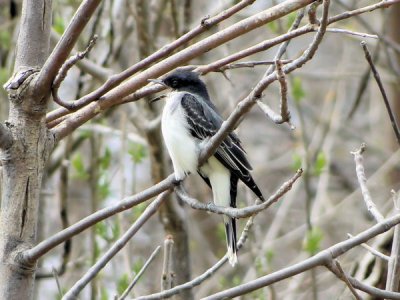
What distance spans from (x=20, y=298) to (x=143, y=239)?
6090 millimetres

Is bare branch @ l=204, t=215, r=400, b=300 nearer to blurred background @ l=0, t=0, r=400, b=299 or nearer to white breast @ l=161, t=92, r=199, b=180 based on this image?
blurred background @ l=0, t=0, r=400, b=299

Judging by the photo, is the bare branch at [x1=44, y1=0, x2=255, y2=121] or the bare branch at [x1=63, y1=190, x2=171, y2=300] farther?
the bare branch at [x1=44, y1=0, x2=255, y2=121]

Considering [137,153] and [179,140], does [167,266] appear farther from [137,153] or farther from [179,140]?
[137,153]

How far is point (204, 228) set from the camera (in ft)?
27.3

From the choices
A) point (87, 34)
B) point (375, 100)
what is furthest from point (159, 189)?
point (375, 100)

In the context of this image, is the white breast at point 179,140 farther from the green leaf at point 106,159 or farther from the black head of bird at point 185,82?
the green leaf at point 106,159

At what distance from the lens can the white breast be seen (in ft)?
11.5

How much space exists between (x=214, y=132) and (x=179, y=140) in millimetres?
167

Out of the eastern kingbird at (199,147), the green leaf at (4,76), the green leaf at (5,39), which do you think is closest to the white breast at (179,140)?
the eastern kingbird at (199,147)

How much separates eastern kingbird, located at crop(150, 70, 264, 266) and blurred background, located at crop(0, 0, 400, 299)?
A: 26 cm

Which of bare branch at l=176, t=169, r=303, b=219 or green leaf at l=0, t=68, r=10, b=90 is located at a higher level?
green leaf at l=0, t=68, r=10, b=90

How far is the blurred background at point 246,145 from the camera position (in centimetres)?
474

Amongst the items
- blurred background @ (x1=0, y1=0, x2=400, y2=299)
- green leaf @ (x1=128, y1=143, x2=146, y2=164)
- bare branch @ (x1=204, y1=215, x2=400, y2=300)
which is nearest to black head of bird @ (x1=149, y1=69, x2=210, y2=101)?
blurred background @ (x1=0, y1=0, x2=400, y2=299)

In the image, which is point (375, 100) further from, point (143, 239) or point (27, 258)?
point (27, 258)
